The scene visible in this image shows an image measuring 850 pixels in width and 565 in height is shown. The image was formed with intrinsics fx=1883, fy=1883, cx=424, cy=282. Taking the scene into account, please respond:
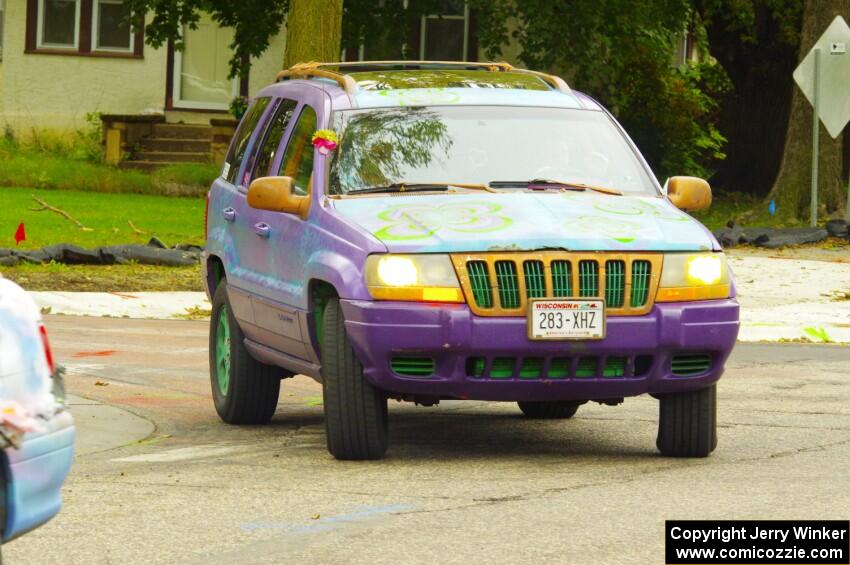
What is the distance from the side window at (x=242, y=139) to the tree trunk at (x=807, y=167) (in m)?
16.9

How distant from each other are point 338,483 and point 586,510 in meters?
1.24

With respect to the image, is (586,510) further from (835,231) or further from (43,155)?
(43,155)

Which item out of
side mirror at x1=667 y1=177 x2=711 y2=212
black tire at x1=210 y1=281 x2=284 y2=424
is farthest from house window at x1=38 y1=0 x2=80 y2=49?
side mirror at x1=667 y1=177 x2=711 y2=212

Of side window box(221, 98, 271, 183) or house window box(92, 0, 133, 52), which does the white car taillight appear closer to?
side window box(221, 98, 271, 183)

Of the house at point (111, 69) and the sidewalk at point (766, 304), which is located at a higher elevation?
the house at point (111, 69)

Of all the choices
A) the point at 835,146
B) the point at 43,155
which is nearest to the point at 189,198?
Answer: the point at 43,155

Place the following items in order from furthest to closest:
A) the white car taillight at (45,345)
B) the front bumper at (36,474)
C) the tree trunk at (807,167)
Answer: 1. the tree trunk at (807,167)
2. the white car taillight at (45,345)
3. the front bumper at (36,474)

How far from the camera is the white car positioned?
5.26 metres

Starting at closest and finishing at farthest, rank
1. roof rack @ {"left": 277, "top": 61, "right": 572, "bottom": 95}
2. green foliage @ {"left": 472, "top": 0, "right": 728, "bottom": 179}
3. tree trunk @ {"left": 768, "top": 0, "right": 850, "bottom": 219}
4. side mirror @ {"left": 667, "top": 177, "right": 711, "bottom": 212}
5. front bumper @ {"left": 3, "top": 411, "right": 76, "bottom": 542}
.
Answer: front bumper @ {"left": 3, "top": 411, "right": 76, "bottom": 542}, side mirror @ {"left": 667, "top": 177, "right": 711, "bottom": 212}, roof rack @ {"left": 277, "top": 61, "right": 572, "bottom": 95}, tree trunk @ {"left": 768, "top": 0, "right": 850, "bottom": 219}, green foliage @ {"left": 472, "top": 0, "right": 728, "bottom": 179}

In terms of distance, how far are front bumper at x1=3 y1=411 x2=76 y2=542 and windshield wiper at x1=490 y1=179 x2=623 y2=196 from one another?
4.24 m

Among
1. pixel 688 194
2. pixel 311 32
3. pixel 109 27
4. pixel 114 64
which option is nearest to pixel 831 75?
pixel 311 32

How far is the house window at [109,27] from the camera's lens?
3806cm

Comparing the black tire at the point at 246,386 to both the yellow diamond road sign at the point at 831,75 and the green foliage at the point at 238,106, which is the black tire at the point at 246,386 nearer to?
the yellow diamond road sign at the point at 831,75

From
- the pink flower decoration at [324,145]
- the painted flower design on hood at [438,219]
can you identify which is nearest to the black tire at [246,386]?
the pink flower decoration at [324,145]
